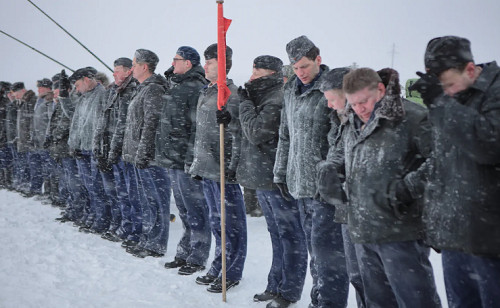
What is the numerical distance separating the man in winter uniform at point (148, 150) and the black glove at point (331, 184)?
3.38m

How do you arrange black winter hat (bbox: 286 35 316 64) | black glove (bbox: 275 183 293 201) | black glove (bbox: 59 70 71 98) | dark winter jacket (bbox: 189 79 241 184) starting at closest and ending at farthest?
1. black winter hat (bbox: 286 35 316 64)
2. black glove (bbox: 275 183 293 201)
3. dark winter jacket (bbox: 189 79 241 184)
4. black glove (bbox: 59 70 71 98)

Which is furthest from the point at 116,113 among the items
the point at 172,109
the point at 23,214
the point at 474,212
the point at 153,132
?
the point at 474,212

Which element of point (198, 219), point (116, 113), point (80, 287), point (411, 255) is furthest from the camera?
point (116, 113)

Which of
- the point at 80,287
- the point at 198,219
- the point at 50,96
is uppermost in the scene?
the point at 50,96

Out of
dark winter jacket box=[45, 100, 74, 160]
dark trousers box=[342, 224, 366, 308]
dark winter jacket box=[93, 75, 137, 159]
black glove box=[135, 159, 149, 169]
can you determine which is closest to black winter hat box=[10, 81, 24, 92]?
dark winter jacket box=[45, 100, 74, 160]

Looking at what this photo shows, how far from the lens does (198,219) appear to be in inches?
225

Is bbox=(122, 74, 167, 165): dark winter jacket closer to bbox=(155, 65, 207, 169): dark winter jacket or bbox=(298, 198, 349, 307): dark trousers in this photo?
bbox=(155, 65, 207, 169): dark winter jacket

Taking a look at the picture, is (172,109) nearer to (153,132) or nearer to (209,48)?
(153,132)

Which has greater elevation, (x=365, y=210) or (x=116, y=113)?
(x=116, y=113)

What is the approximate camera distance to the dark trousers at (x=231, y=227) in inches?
202

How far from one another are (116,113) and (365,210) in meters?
4.98

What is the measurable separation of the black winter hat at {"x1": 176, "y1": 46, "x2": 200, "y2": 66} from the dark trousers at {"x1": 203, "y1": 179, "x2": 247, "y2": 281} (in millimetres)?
1580

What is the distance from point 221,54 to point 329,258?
2.29m

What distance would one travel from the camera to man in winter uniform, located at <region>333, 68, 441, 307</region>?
2.77 metres
